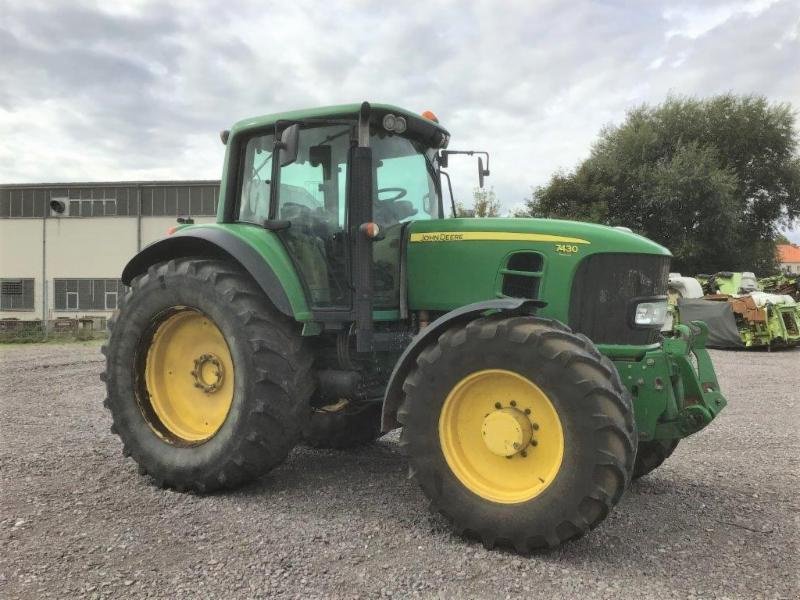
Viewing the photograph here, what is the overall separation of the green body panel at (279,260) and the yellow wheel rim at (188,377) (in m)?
0.58

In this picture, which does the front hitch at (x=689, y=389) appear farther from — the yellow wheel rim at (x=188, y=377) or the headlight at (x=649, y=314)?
the yellow wheel rim at (x=188, y=377)

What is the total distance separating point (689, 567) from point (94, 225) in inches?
1200

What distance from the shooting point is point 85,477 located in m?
4.32

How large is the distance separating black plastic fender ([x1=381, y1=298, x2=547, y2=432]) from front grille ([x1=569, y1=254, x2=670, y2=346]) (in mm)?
368

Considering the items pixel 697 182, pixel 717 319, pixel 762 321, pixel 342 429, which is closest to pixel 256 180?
pixel 342 429

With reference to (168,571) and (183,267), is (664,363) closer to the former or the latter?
(168,571)

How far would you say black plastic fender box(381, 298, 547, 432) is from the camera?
3316 mm

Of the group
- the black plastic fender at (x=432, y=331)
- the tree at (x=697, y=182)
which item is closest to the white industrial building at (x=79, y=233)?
the tree at (x=697, y=182)

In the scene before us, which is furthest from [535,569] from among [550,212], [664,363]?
[550,212]

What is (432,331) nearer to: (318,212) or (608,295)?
(608,295)

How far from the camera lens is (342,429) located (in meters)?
5.04

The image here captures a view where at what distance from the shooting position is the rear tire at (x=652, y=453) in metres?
4.05

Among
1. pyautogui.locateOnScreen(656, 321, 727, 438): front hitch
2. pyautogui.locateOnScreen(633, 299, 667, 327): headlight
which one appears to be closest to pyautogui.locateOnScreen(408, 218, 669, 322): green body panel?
pyautogui.locateOnScreen(633, 299, 667, 327): headlight

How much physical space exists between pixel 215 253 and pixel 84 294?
93.0ft
